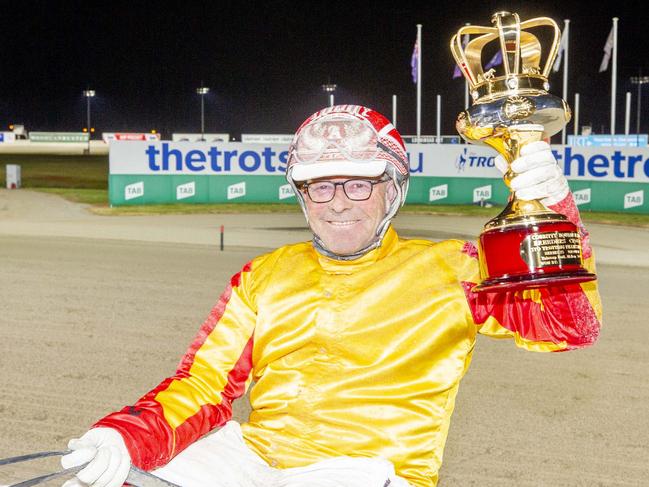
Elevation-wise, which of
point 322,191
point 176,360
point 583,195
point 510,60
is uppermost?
point 510,60

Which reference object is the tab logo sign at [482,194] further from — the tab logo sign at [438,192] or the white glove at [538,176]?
the white glove at [538,176]

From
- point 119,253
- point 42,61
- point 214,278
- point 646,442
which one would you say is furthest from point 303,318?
point 42,61

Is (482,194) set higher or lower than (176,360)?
higher

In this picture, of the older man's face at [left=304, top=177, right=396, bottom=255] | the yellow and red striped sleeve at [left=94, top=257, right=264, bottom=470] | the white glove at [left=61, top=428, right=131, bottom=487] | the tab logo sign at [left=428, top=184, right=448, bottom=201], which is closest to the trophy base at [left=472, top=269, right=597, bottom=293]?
the older man's face at [left=304, top=177, right=396, bottom=255]

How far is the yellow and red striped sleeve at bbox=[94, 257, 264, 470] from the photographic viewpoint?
7.04 feet

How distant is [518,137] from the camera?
2.27 meters

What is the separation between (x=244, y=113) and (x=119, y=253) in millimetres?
95392

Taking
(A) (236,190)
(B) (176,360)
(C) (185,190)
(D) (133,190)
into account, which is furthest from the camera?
(A) (236,190)

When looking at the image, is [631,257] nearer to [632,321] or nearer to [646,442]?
[632,321]

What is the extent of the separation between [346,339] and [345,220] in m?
0.35

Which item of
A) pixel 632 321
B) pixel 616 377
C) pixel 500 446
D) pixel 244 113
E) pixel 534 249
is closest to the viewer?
pixel 534 249

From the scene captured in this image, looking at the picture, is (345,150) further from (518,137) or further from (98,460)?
(98,460)

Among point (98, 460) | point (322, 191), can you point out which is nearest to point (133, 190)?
point (322, 191)

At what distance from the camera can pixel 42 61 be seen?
11312cm
